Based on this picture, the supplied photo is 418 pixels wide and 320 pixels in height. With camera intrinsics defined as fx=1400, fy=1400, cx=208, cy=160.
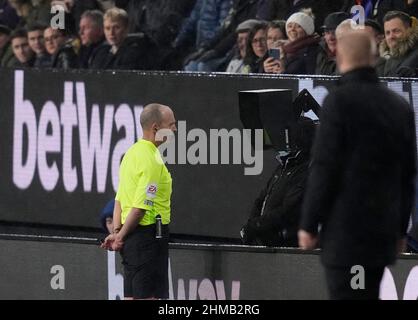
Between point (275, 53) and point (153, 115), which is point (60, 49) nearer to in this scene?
point (275, 53)

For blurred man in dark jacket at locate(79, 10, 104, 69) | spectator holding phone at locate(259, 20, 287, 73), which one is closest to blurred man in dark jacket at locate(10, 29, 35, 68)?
blurred man in dark jacket at locate(79, 10, 104, 69)

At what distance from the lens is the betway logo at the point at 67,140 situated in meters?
11.9

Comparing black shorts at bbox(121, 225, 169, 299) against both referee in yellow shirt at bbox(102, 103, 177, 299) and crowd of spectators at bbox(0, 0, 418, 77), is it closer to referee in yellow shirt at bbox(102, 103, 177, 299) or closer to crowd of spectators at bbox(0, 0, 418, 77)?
referee in yellow shirt at bbox(102, 103, 177, 299)

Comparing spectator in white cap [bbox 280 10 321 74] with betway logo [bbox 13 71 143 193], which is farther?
spectator in white cap [bbox 280 10 321 74]

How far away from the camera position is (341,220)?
22.3 feet

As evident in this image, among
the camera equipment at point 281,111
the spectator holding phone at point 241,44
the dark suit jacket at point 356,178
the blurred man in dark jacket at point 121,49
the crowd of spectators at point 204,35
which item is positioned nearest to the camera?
the dark suit jacket at point 356,178

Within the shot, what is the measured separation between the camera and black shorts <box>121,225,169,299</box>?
956 cm

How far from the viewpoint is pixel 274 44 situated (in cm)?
1268

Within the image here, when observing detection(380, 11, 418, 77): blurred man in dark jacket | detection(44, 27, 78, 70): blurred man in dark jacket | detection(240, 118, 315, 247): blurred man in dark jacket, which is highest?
detection(44, 27, 78, 70): blurred man in dark jacket

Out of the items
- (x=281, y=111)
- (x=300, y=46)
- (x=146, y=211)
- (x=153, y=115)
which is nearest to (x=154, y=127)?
(x=153, y=115)

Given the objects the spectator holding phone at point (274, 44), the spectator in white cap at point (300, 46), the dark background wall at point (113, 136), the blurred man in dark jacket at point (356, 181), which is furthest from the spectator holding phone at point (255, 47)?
the blurred man in dark jacket at point (356, 181)

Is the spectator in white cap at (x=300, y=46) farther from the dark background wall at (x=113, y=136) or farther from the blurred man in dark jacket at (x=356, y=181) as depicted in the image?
the blurred man in dark jacket at (x=356, y=181)

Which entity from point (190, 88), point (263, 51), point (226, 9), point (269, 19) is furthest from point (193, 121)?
point (226, 9)

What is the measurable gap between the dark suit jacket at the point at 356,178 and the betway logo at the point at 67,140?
5.01 meters
